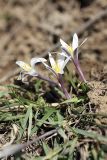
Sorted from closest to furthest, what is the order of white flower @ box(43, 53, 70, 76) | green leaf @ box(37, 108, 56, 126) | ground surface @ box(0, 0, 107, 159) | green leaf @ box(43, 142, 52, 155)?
green leaf @ box(43, 142, 52, 155), green leaf @ box(37, 108, 56, 126), white flower @ box(43, 53, 70, 76), ground surface @ box(0, 0, 107, 159)

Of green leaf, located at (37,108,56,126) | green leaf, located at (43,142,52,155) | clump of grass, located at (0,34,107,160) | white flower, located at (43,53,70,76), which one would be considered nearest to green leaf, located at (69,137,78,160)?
clump of grass, located at (0,34,107,160)

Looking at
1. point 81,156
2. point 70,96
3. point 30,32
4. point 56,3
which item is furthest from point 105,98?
point 56,3

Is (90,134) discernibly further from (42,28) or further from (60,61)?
(42,28)

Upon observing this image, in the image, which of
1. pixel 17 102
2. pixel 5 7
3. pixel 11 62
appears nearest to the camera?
pixel 17 102

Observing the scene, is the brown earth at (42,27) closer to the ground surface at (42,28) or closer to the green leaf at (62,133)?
the ground surface at (42,28)

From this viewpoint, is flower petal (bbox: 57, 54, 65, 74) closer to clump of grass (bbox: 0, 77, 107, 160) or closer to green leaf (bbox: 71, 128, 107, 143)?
clump of grass (bbox: 0, 77, 107, 160)

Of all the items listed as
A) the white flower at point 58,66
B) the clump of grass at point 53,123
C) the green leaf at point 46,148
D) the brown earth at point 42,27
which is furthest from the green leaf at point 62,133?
the brown earth at point 42,27

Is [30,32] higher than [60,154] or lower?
higher

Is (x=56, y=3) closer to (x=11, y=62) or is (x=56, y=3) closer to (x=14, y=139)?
(x=11, y=62)
